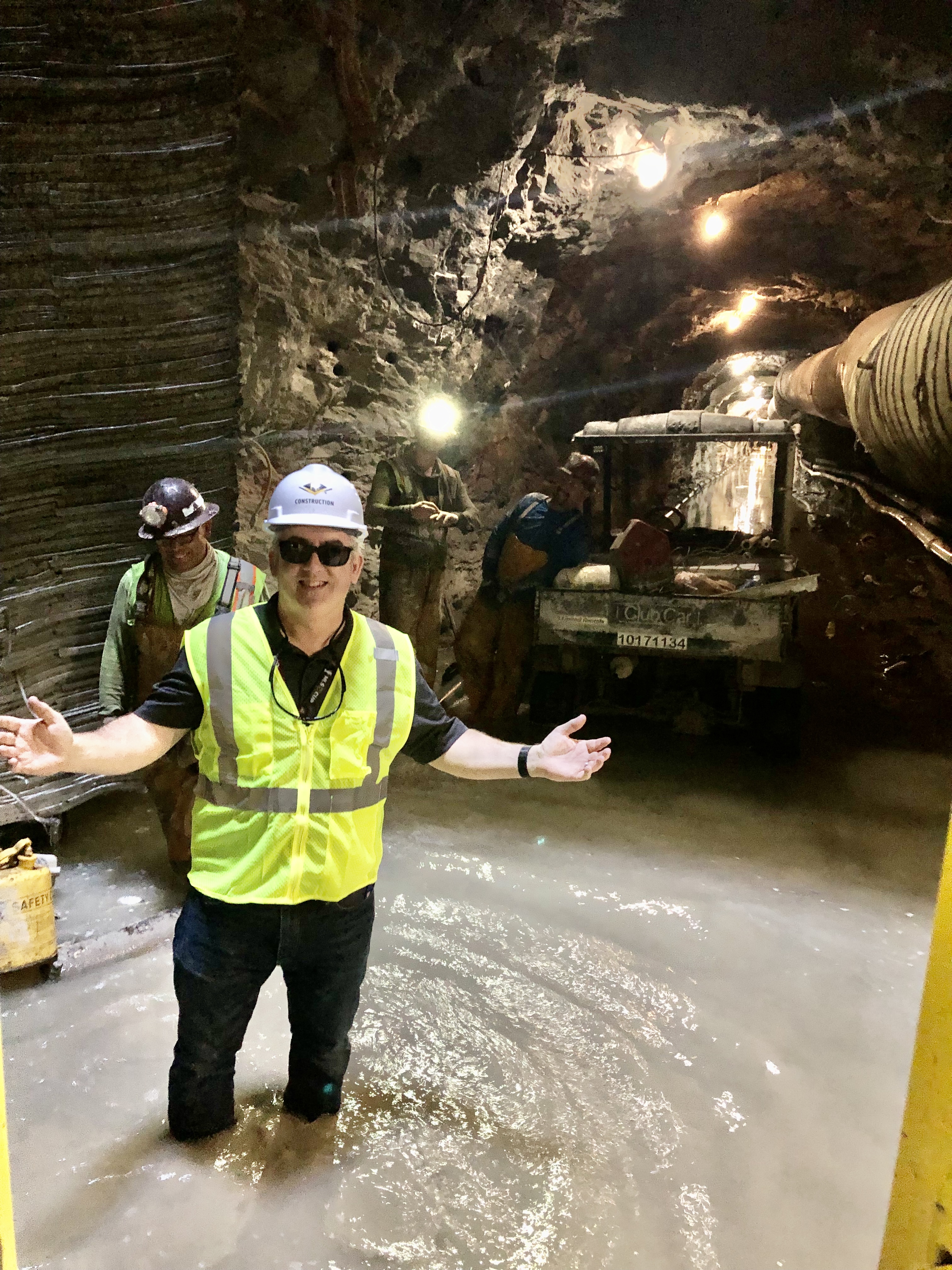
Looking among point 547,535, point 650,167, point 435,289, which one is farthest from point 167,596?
point 650,167

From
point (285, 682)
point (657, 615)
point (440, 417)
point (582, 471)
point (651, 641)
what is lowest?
point (651, 641)

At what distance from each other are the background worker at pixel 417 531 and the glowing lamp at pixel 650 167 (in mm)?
3029

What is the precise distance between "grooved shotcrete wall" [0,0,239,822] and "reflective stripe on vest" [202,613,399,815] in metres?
2.31

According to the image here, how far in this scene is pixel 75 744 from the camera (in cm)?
165

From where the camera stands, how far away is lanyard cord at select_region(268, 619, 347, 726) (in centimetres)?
187

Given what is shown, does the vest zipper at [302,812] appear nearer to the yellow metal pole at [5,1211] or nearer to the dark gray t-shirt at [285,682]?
the dark gray t-shirt at [285,682]

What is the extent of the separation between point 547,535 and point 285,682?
3.49 m

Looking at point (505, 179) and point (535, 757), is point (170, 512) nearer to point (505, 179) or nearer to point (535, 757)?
A: point (535, 757)

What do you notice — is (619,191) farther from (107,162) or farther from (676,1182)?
(676,1182)

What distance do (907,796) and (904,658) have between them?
9.02 ft

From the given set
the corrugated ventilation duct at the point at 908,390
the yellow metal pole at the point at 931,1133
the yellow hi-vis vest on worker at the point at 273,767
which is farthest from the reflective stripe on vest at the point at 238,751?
the corrugated ventilation duct at the point at 908,390

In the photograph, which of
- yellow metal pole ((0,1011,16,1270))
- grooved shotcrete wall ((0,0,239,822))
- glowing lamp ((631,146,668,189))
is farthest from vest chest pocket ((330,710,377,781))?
glowing lamp ((631,146,668,189))

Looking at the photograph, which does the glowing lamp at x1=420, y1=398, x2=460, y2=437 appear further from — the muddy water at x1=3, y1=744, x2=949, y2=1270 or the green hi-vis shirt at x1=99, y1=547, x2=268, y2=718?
the muddy water at x1=3, y1=744, x2=949, y2=1270

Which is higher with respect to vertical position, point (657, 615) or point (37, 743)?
point (37, 743)
